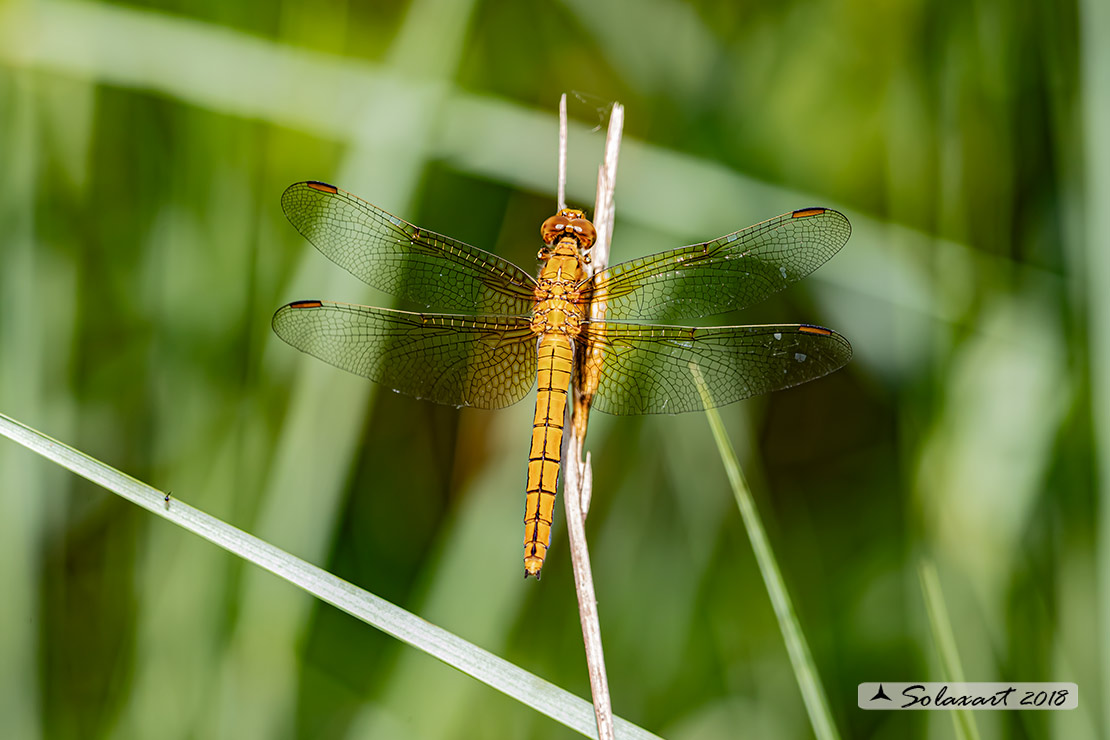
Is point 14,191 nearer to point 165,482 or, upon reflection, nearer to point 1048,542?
point 165,482

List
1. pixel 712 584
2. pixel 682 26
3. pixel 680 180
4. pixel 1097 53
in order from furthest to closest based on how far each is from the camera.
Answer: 1. pixel 682 26
2. pixel 680 180
3. pixel 712 584
4. pixel 1097 53

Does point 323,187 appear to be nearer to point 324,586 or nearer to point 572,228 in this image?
point 572,228

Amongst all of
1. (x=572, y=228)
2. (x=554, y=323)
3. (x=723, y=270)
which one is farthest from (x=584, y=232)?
(x=723, y=270)

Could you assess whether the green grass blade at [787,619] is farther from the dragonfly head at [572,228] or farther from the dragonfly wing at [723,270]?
the dragonfly head at [572,228]

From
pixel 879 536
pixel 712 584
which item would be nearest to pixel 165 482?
pixel 712 584

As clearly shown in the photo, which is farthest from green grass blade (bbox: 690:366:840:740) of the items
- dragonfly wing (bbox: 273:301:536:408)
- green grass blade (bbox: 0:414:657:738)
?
dragonfly wing (bbox: 273:301:536:408)

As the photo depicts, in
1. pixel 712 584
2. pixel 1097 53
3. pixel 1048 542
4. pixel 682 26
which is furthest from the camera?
pixel 682 26

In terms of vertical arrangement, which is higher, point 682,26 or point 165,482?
point 682,26
